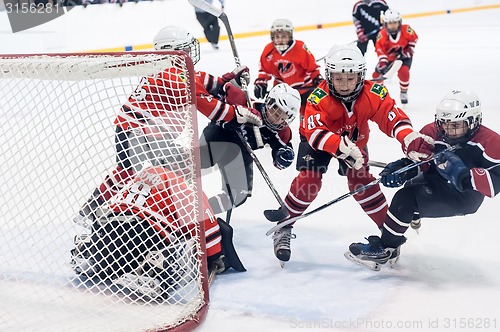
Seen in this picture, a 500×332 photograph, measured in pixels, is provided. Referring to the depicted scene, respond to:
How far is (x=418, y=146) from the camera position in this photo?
2330mm

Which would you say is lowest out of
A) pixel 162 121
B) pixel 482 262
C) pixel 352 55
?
pixel 482 262

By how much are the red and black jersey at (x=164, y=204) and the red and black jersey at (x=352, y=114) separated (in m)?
0.49

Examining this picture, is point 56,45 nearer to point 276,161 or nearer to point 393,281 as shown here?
point 276,161

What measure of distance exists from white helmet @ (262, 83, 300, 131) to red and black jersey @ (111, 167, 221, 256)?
0.50 m

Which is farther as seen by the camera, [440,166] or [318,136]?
[318,136]

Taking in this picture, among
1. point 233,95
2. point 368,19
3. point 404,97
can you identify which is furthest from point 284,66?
point 368,19

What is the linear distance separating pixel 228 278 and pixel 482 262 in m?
0.90

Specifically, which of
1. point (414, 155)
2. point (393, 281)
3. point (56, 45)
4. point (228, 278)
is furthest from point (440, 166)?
point (56, 45)

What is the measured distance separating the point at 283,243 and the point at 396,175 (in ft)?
1.57

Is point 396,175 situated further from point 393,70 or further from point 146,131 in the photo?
point 393,70

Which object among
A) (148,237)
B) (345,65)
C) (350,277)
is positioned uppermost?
(345,65)

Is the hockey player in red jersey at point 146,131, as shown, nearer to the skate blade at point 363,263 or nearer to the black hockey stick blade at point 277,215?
the black hockey stick blade at point 277,215

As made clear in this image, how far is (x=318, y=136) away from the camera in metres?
2.35

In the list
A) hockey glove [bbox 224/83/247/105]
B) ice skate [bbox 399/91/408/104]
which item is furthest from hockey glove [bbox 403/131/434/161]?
ice skate [bbox 399/91/408/104]
